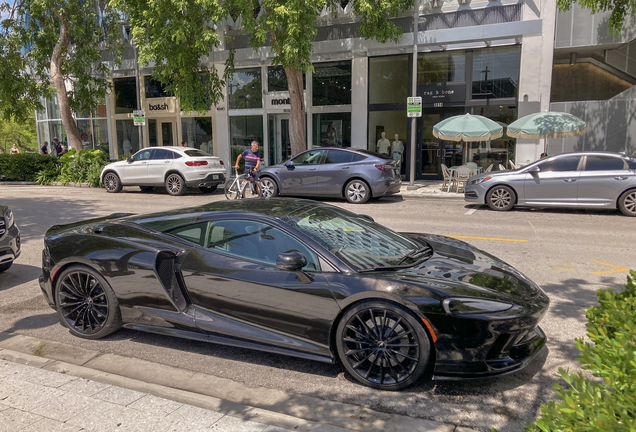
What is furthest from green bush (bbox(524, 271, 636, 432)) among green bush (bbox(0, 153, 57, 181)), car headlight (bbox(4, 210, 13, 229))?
green bush (bbox(0, 153, 57, 181))

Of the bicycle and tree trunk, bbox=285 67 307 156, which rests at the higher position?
tree trunk, bbox=285 67 307 156

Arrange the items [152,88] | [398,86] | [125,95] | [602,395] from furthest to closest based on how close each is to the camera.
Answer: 1. [125,95]
2. [152,88]
3. [398,86]
4. [602,395]

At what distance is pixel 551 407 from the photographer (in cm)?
178

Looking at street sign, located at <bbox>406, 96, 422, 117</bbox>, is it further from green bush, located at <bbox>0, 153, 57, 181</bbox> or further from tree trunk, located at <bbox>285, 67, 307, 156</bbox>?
green bush, located at <bbox>0, 153, 57, 181</bbox>

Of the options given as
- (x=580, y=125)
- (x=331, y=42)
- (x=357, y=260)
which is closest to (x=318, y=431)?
(x=357, y=260)

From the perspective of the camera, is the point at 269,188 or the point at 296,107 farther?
the point at 296,107

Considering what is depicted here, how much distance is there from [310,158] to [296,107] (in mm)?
4103

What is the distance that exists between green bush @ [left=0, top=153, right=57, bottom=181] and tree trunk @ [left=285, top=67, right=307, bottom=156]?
11.7m

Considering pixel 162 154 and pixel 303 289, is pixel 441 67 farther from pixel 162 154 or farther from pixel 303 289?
pixel 303 289

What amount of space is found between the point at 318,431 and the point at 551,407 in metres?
1.71

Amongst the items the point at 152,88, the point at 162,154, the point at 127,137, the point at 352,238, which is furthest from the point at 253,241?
the point at 127,137

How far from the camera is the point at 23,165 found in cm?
2244

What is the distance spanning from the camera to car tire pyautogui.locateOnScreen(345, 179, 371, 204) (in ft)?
46.7

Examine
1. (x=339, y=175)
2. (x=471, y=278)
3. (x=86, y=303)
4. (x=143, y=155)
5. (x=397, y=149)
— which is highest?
(x=397, y=149)
